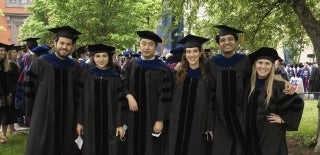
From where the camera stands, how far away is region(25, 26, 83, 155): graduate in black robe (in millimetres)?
5312

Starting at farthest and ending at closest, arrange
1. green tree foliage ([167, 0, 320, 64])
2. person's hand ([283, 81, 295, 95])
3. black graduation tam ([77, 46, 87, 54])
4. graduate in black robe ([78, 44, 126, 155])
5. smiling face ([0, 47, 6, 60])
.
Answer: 1. black graduation tam ([77, 46, 87, 54])
2. green tree foliage ([167, 0, 320, 64])
3. smiling face ([0, 47, 6, 60])
4. graduate in black robe ([78, 44, 126, 155])
5. person's hand ([283, 81, 295, 95])

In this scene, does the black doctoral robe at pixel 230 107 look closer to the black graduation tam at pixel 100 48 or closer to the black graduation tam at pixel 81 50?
the black graduation tam at pixel 100 48

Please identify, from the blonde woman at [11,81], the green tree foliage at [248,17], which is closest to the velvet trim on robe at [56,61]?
the blonde woman at [11,81]

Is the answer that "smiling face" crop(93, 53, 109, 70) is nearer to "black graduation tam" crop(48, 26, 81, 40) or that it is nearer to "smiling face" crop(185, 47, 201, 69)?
"black graduation tam" crop(48, 26, 81, 40)

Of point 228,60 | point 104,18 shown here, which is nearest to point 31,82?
point 228,60

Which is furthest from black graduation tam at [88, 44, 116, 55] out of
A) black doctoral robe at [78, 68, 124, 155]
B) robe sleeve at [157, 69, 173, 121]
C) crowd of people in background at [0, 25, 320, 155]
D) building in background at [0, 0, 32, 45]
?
building in background at [0, 0, 32, 45]

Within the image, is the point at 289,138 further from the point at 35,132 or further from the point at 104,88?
the point at 35,132

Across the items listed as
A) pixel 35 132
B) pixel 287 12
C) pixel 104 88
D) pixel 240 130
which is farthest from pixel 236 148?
pixel 287 12

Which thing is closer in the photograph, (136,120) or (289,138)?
(136,120)

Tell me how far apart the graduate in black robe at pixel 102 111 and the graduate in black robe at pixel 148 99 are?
0.52ft

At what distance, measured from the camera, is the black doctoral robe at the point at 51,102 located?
531 centimetres

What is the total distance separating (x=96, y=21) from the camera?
655 inches

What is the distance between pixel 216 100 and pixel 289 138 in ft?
14.3

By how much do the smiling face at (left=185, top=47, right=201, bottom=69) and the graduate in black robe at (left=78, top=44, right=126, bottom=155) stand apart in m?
0.94
